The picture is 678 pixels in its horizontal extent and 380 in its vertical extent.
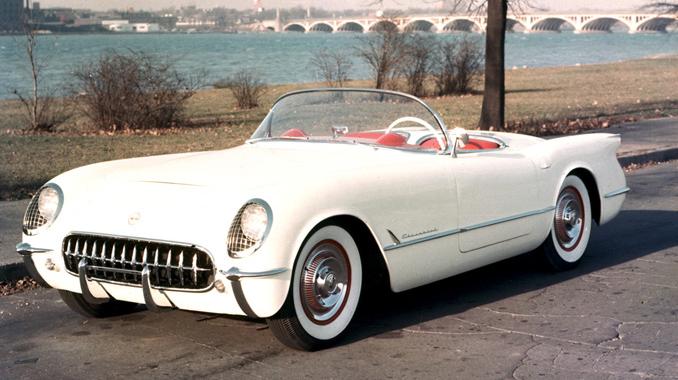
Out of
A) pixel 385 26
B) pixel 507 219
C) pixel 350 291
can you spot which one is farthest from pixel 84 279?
pixel 385 26

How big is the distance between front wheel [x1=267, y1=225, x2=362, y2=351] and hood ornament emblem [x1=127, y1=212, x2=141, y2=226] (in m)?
0.84

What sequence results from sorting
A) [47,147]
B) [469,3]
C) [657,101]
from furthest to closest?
[657,101], [469,3], [47,147]

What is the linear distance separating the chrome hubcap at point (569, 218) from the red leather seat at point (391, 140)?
4.59ft

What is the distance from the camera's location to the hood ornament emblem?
17.8 ft

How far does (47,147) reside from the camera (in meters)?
16.4

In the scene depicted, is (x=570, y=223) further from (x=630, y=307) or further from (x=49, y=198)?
(x=49, y=198)

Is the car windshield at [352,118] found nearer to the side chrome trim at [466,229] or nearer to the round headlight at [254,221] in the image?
the side chrome trim at [466,229]

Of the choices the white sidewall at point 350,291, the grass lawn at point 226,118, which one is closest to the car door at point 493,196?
the white sidewall at point 350,291

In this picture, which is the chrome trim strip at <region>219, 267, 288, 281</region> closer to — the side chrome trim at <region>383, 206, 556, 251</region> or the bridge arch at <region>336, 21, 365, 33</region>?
the side chrome trim at <region>383, 206, 556, 251</region>

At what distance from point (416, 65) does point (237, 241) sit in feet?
78.8

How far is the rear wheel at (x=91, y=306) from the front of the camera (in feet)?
20.2

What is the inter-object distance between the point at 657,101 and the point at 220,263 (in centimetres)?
2090

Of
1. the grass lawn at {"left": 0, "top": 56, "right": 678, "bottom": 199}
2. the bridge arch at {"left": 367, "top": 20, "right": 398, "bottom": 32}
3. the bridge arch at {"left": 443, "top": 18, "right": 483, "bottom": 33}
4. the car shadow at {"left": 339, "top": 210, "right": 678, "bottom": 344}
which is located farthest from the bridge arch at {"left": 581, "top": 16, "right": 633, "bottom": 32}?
the car shadow at {"left": 339, "top": 210, "right": 678, "bottom": 344}

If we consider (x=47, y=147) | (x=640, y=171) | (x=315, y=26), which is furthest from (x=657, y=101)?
(x=315, y=26)
